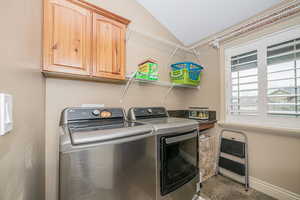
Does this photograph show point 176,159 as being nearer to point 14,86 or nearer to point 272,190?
point 14,86

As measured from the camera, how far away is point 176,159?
1.14 m

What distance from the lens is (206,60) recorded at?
7.46 ft

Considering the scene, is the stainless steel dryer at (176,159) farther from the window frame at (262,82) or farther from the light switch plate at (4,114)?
the window frame at (262,82)

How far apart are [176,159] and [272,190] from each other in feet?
4.89

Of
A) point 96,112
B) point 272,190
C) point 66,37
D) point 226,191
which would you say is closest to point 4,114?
point 96,112

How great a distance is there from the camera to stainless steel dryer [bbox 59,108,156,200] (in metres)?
0.64

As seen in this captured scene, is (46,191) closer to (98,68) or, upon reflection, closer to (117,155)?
(117,155)

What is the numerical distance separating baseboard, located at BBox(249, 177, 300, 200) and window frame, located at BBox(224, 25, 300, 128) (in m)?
0.78

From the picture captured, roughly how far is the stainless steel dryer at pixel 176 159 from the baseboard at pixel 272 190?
99 centimetres

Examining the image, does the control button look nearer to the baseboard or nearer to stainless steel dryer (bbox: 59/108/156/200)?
stainless steel dryer (bbox: 59/108/156/200)

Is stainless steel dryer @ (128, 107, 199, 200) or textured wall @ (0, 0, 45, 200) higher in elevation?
textured wall @ (0, 0, 45, 200)

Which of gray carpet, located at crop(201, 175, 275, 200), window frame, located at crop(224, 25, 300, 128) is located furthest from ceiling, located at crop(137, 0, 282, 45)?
gray carpet, located at crop(201, 175, 275, 200)

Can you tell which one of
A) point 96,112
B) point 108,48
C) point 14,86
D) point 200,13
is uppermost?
point 200,13

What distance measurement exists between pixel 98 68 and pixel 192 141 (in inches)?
51.2
